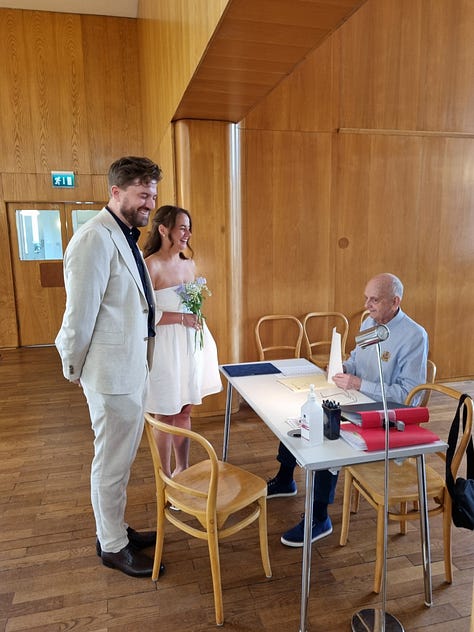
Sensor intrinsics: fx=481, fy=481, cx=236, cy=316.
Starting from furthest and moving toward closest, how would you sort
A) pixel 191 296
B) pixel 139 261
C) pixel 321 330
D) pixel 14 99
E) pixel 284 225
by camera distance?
pixel 14 99
pixel 321 330
pixel 284 225
pixel 191 296
pixel 139 261

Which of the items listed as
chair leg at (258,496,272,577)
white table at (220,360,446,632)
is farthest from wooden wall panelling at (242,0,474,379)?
chair leg at (258,496,272,577)

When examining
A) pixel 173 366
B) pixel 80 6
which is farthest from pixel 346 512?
pixel 80 6

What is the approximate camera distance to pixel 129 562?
86.2 inches

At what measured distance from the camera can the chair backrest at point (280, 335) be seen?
438cm

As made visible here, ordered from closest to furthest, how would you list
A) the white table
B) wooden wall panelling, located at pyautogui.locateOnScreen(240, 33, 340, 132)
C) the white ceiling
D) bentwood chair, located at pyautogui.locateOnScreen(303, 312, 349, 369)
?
the white table → wooden wall panelling, located at pyautogui.locateOnScreen(240, 33, 340, 132) → bentwood chair, located at pyautogui.locateOnScreen(303, 312, 349, 369) → the white ceiling

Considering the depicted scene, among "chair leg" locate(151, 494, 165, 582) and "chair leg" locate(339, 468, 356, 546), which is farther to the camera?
"chair leg" locate(339, 468, 356, 546)

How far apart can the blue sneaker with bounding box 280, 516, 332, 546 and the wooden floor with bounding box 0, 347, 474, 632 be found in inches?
1.4

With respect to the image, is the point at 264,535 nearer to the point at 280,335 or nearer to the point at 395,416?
the point at 395,416

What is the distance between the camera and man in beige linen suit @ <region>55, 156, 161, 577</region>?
75.2 inches

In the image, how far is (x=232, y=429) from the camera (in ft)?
12.5

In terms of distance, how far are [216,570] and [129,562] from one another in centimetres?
52

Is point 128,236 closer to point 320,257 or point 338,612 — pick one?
point 338,612

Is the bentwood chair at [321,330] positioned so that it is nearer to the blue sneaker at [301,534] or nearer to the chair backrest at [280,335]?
the chair backrest at [280,335]

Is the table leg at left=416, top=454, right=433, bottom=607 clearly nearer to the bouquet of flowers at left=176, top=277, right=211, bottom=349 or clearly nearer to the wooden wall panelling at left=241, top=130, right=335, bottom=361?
the bouquet of flowers at left=176, top=277, right=211, bottom=349
